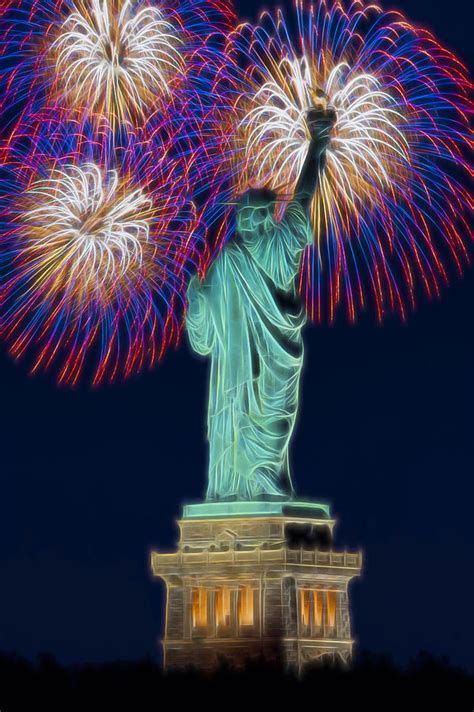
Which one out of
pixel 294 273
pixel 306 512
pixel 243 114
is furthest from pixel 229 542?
pixel 243 114

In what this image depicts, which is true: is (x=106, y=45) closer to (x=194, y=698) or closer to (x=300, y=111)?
(x=300, y=111)

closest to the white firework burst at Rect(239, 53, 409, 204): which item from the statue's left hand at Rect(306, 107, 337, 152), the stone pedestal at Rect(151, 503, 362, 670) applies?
the statue's left hand at Rect(306, 107, 337, 152)

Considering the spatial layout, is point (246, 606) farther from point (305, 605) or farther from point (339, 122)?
point (339, 122)

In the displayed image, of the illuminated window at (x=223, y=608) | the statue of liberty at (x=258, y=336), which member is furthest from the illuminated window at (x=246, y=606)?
the statue of liberty at (x=258, y=336)

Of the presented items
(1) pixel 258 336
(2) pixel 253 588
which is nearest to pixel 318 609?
(2) pixel 253 588

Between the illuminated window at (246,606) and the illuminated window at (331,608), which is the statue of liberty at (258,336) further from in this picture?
the illuminated window at (331,608)
